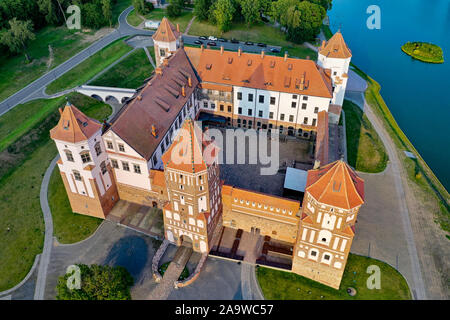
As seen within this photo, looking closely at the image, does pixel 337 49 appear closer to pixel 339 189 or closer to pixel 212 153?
pixel 212 153

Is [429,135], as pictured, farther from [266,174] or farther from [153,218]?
[153,218]

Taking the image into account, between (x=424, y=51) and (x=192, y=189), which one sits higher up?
(x=192, y=189)

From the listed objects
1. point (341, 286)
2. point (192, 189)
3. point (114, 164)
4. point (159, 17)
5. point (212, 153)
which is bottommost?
point (341, 286)

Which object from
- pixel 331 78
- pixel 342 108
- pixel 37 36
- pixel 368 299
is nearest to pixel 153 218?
pixel 368 299

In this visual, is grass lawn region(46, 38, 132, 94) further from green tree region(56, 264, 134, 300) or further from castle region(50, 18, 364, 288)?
green tree region(56, 264, 134, 300)

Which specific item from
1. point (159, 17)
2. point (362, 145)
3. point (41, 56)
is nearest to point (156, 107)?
point (362, 145)
